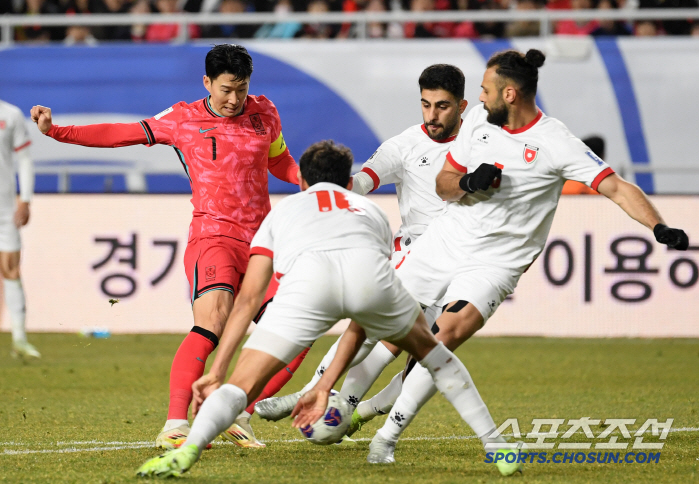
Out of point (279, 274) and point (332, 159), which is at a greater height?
point (332, 159)

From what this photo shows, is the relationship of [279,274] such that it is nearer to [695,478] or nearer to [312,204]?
[312,204]

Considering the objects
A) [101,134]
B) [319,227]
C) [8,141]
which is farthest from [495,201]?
[8,141]

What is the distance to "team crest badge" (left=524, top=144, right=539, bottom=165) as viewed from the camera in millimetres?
5297

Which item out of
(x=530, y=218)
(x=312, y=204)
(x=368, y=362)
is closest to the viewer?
(x=312, y=204)

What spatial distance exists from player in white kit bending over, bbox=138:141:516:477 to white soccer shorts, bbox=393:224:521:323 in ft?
1.71

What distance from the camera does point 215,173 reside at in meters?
5.82

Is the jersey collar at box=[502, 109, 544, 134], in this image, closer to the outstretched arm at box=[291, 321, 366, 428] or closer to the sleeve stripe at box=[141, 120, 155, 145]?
the outstretched arm at box=[291, 321, 366, 428]

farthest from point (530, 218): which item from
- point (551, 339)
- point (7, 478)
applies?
point (551, 339)

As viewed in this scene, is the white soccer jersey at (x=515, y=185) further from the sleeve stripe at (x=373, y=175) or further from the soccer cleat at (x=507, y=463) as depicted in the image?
the soccer cleat at (x=507, y=463)

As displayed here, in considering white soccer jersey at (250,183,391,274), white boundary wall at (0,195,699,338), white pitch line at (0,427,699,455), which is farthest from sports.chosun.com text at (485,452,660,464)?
white boundary wall at (0,195,699,338)

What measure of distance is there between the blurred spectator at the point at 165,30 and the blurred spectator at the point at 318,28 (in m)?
1.63

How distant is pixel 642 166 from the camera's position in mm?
12023

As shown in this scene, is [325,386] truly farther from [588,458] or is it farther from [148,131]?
[148,131]

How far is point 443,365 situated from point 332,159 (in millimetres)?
1092
